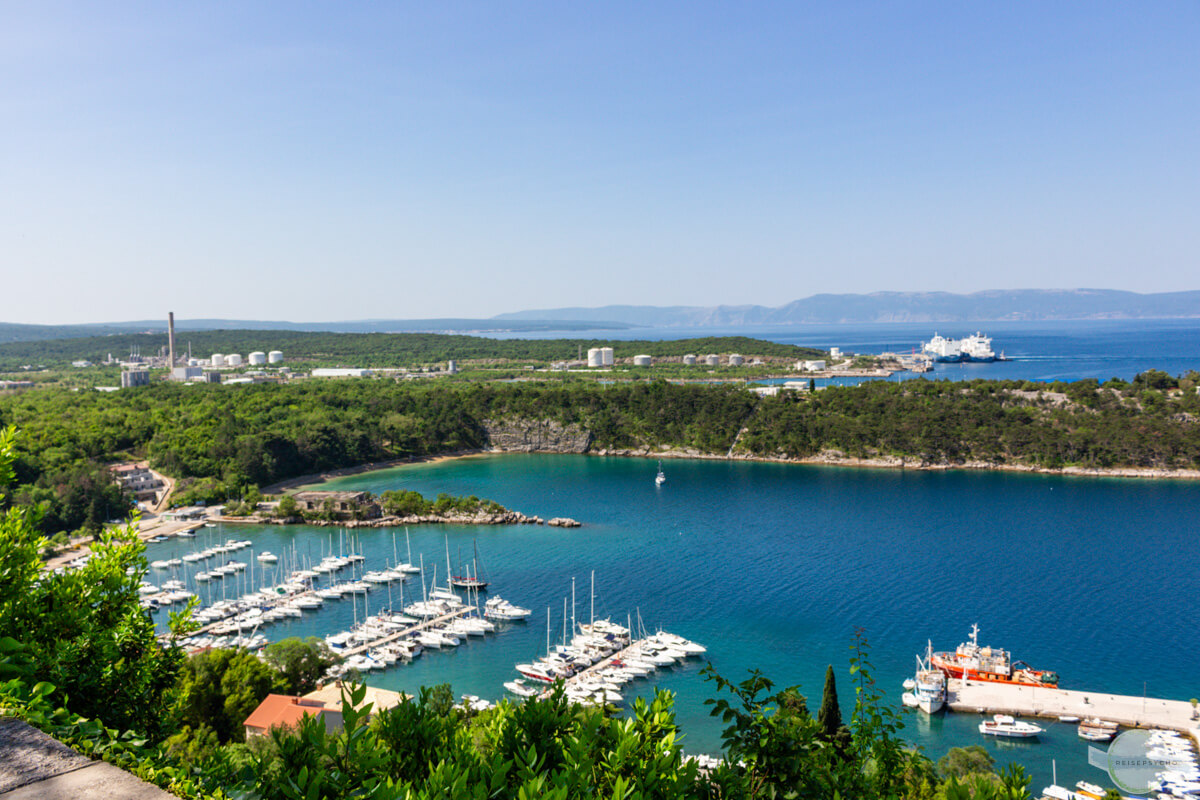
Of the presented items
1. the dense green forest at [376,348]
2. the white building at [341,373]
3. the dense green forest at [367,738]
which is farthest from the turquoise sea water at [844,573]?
the dense green forest at [376,348]

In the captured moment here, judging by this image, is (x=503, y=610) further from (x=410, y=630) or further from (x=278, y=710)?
(x=278, y=710)

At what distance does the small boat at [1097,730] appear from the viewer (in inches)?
565

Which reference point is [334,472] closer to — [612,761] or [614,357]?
[612,761]

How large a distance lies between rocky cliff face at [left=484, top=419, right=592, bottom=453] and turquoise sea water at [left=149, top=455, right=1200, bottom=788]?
34.4 ft

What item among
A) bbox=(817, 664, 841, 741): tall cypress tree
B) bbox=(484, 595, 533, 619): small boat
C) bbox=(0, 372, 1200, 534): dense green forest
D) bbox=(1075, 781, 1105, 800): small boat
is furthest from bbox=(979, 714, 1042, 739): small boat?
bbox=(0, 372, 1200, 534): dense green forest

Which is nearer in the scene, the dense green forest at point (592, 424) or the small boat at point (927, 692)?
the small boat at point (927, 692)

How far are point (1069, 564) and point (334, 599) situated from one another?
2465 centimetres

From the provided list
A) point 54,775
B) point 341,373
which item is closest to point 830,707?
point 54,775

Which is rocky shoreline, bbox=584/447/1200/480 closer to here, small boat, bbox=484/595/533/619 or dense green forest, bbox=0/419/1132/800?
small boat, bbox=484/595/533/619

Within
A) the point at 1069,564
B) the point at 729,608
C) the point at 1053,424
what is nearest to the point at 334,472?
the point at 729,608

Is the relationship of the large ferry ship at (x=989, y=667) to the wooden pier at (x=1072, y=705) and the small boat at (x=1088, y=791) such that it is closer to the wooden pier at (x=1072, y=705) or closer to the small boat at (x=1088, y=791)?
the wooden pier at (x=1072, y=705)

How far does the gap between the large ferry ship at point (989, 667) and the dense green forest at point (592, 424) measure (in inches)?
1101

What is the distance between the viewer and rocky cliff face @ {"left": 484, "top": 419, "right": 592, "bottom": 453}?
51.1 metres

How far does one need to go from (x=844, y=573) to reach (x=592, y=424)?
28395 millimetres
